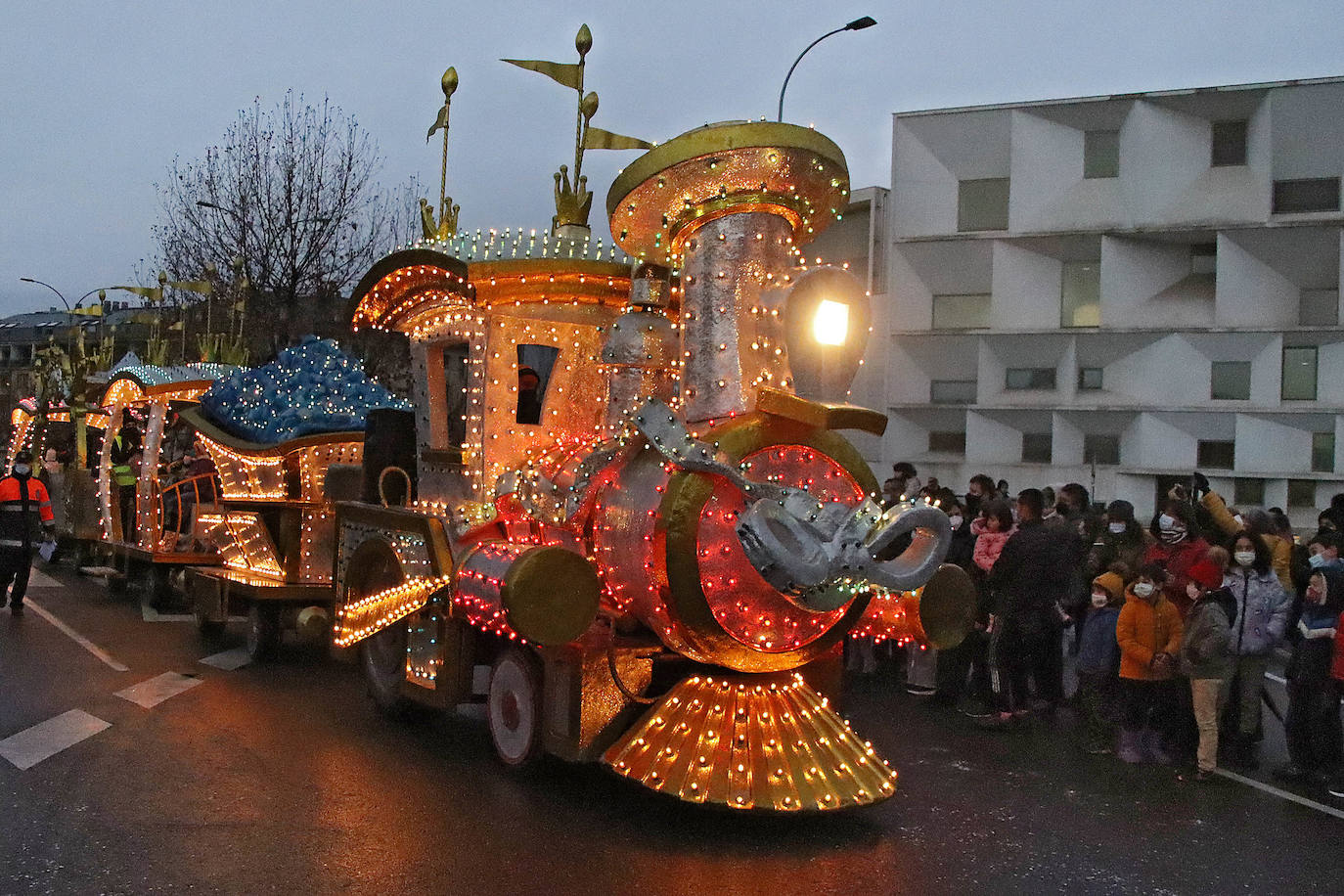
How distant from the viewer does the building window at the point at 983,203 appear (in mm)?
23000

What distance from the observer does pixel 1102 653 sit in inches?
336

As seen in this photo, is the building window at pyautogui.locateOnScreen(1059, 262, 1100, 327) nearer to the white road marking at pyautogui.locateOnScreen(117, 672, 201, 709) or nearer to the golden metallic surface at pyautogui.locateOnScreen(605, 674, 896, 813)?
the white road marking at pyautogui.locateOnScreen(117, 672, 201, 709)

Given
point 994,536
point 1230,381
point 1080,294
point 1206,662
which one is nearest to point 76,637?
point 994,536

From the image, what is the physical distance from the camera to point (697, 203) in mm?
6383

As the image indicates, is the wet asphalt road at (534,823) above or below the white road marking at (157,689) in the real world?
above

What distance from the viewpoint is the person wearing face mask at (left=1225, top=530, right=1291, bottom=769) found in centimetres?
783

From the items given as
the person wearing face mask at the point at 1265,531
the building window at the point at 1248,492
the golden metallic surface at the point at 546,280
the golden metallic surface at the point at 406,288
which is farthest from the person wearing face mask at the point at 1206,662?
the building window at the point at 1248,492

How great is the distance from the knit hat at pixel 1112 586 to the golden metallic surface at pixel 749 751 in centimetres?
307

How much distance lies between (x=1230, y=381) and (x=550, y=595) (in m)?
19.0

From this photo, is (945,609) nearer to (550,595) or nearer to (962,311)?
(550,595)

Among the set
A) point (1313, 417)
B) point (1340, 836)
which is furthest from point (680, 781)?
point (1313, 417)

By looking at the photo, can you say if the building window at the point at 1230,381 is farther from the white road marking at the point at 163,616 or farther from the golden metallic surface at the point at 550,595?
the golden metallic surface at the point at 550,595

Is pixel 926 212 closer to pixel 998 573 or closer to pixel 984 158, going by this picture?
pixel 984 158

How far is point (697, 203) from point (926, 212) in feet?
58.3
